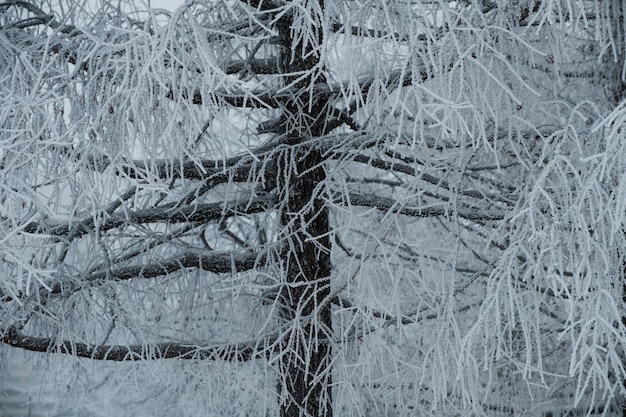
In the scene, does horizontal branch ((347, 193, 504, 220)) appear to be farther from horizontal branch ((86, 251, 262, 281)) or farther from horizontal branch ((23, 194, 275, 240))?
horizontal branch ((86, 251, 262, 281))

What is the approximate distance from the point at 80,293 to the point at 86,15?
1776 millimetres

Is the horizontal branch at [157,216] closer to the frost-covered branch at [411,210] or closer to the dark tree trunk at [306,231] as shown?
the dark tree trunk at [306,231]

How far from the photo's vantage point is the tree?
11.6 feet

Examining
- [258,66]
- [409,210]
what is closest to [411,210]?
[409,210]

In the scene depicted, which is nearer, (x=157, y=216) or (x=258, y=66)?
(x=157, y=216)

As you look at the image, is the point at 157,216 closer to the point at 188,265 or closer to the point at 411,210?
the point at 188,265

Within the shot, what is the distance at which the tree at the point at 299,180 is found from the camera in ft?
11.6

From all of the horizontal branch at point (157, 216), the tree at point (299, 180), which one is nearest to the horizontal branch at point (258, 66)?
the tree at point (299, 180)

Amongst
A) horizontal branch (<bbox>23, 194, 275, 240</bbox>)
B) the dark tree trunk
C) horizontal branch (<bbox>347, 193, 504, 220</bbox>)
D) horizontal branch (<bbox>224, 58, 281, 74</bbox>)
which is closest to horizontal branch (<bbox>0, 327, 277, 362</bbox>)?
the dark tree trunk

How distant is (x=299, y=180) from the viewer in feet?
17.0

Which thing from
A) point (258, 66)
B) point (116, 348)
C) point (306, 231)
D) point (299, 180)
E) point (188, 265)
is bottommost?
point (116, 348)

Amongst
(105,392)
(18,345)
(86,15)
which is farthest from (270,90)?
(105,392)

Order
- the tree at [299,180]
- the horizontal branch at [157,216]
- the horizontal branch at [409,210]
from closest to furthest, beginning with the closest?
the tree at [299,180]
the horizontal branch at [409,210]
the horizontal branch at [157,216]

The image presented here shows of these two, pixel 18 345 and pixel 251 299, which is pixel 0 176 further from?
pixel 251 299
